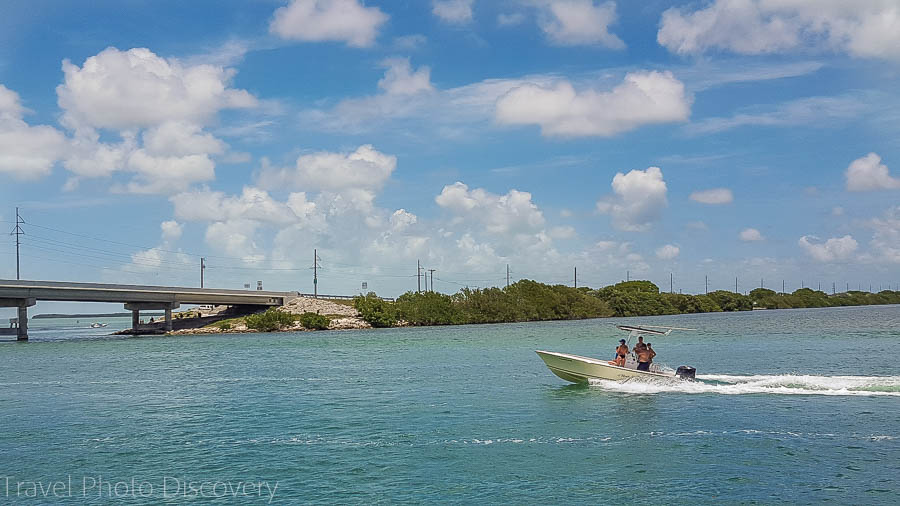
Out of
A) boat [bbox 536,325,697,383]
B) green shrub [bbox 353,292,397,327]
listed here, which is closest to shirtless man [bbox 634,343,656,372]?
boat [bbox 536,325,697,383]

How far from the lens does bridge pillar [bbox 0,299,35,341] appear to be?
10769 centimetres

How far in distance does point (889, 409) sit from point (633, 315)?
524ft

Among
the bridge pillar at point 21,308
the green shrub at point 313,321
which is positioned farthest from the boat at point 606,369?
the bridge pillar at point 21,308

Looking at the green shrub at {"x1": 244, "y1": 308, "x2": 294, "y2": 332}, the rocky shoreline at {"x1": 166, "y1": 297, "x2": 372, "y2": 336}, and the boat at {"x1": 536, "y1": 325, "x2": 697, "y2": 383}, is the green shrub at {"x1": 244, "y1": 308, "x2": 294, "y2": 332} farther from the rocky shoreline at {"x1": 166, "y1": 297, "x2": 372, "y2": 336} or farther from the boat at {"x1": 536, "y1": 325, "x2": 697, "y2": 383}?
the boat at {"x1": 536, "y1": 325, "x2": 697, "y2": 383}

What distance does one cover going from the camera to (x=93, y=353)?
260 ft

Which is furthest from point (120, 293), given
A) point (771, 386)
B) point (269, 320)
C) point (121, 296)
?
point (771, 386)

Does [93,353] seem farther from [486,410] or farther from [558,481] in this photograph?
[558,481]

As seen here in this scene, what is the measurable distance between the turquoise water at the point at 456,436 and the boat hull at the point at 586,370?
1.85 feet

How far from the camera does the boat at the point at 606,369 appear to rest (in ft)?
131

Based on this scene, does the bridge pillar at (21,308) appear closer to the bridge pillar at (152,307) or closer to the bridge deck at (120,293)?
the bridge deck at (120,293)

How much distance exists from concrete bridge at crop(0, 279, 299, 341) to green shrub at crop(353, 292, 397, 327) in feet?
56.3

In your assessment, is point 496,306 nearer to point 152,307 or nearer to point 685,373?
point 152,307

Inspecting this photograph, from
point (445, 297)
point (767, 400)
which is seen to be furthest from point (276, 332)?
point (767, 400)

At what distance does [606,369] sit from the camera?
4041cm
